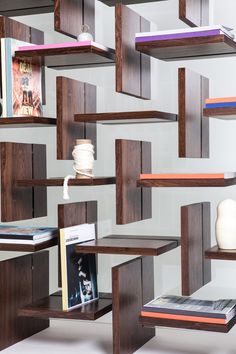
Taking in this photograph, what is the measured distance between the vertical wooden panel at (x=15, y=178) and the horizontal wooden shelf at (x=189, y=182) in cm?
46

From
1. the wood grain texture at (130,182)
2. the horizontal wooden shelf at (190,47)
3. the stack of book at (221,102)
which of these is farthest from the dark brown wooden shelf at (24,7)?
the stack of book at (221,102)

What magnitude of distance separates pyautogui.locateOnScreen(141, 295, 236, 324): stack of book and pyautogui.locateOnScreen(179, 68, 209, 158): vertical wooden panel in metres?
0.50

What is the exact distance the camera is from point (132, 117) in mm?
2248

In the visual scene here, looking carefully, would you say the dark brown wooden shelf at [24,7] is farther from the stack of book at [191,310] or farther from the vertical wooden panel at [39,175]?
the stack of book at [191,310]

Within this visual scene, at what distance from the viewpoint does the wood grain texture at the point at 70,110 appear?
7.61 ft

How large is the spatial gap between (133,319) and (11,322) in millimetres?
458

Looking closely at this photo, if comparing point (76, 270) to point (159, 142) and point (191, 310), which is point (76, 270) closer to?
point (191, 310)

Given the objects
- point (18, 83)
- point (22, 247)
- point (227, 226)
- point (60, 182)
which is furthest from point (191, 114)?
point (22, 247)

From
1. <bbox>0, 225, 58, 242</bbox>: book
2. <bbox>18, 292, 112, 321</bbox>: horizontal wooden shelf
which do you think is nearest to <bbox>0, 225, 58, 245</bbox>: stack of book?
<bbox>0, 225, 58, 242</bbox>: book

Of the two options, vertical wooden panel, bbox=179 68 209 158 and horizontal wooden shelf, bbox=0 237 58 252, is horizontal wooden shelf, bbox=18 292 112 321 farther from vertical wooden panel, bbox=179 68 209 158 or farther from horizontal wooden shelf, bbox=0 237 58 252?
vertical wooden panel, bbox=179 68 209 158

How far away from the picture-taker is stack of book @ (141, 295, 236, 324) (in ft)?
7.15

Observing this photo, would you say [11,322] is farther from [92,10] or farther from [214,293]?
[92,10]

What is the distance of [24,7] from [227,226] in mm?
1203

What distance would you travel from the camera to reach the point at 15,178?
2412 mm
